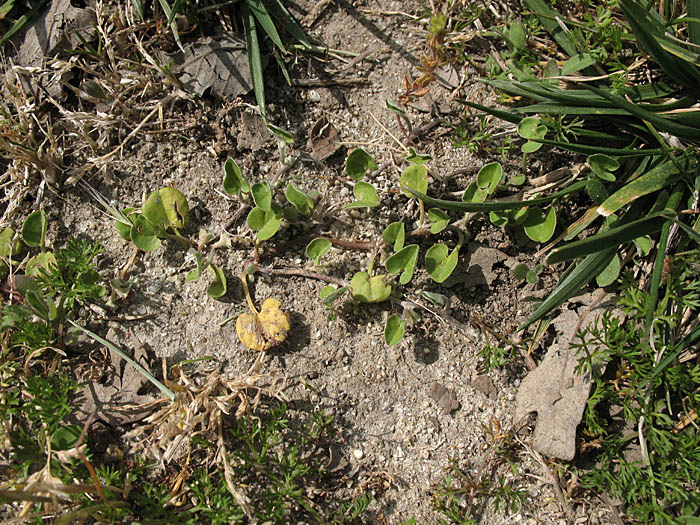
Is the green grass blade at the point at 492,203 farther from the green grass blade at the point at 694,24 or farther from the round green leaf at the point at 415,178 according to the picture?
the green grass blade at the point at 694,24

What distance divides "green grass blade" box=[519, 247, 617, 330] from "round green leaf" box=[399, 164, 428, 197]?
2.04ft

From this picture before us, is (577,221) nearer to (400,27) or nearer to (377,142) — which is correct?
(377,142)

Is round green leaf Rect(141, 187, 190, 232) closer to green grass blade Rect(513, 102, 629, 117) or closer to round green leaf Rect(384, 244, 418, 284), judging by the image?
round green leaf Rect(384, 244, 418, 284)

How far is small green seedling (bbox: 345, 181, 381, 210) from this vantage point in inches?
84.8

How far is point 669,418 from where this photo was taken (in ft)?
6.64

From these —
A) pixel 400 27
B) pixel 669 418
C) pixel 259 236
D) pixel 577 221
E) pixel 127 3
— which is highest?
pixel 127 3

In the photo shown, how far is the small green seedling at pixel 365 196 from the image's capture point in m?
2.15

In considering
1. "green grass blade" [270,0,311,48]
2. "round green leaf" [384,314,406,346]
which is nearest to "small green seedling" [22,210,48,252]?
"green grass blade" [270,0,311,48]

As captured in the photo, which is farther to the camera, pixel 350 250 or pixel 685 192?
pixel 350 250

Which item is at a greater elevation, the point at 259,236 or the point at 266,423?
the point at 259,236

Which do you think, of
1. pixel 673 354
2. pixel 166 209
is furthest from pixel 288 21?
pixel 673 354

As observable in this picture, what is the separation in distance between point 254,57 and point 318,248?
85 centimetres

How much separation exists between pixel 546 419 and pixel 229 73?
73.3 inches

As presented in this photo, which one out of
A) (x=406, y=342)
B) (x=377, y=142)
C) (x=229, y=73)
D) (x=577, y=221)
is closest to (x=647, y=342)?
(x=577, y=221)
